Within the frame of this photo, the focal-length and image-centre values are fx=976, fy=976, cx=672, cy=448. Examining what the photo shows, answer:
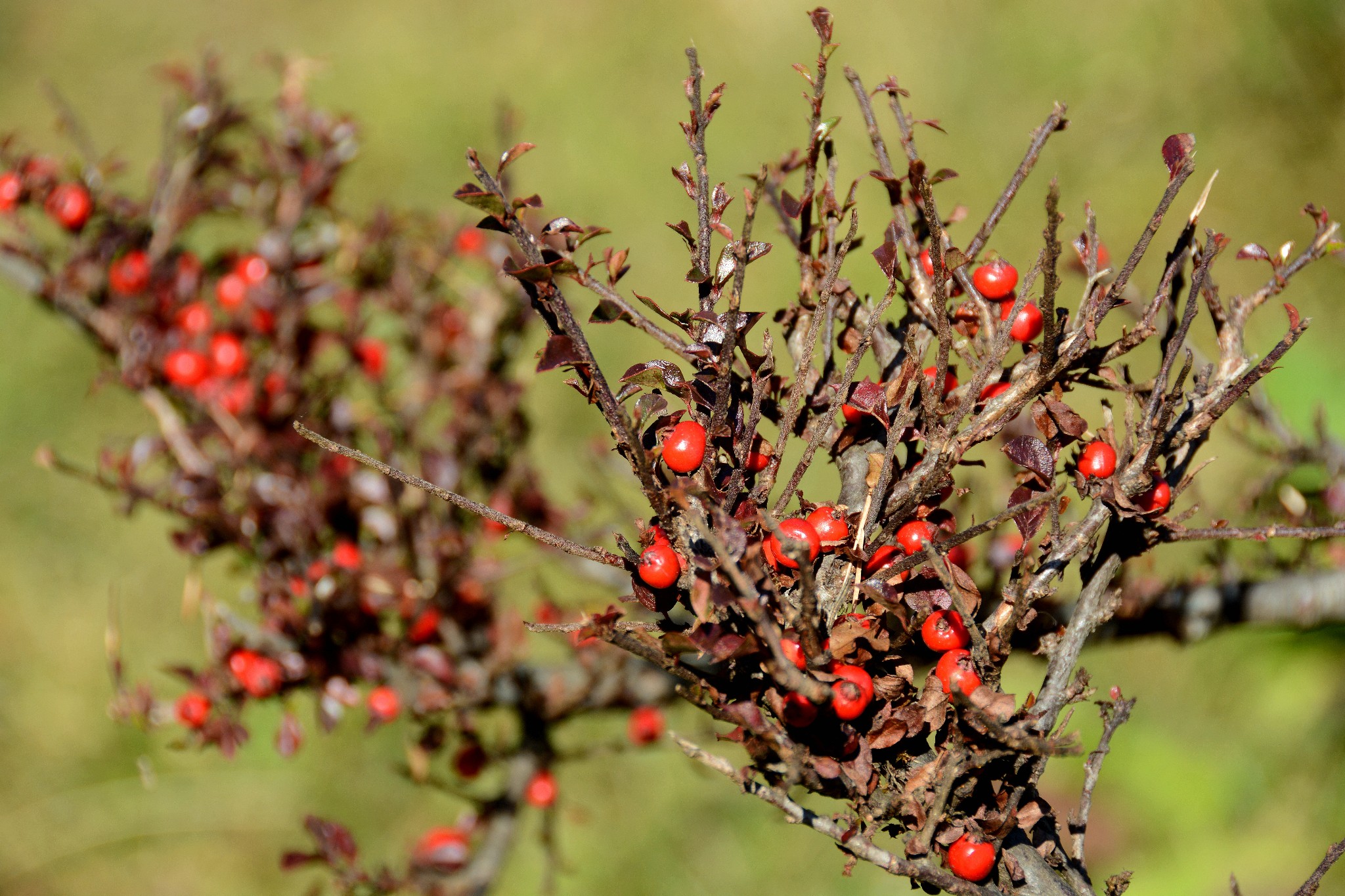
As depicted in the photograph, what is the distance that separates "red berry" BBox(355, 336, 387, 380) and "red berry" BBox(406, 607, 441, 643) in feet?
1.89

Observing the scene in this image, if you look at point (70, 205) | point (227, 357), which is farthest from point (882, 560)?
point (70, 205)

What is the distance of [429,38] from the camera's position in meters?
5.71

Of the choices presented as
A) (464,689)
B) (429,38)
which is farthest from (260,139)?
(429,38)

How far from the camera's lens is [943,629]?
3.29ft

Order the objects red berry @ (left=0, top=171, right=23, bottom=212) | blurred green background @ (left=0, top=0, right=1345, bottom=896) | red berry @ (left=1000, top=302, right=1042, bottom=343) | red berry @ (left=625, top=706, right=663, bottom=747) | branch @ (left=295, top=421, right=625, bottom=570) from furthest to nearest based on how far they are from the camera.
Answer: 1. blurred green background @ (left=0, top=0, right=1345, bottom=896)
2. red berry @ (left=625, top=706, right=663, bottom=747)
3. red berry @ (left=0, top=171, right=23, bottom=212)
4. red berry @ (left=1000, top=302, right=1042, bottom=343)
5. branch @ (left=295, top=421, right=625, bottom=570)

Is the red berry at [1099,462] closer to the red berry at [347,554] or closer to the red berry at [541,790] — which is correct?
the red berry at [347,554]

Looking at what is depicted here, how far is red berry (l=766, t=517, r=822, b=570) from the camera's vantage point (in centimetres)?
95

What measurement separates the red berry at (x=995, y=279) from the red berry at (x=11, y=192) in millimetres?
1941

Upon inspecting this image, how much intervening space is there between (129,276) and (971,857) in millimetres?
1991

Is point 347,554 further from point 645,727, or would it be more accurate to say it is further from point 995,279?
point 995,279

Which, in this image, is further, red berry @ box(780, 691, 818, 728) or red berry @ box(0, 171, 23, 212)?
red berry @ box(0, 171, 23, 212)

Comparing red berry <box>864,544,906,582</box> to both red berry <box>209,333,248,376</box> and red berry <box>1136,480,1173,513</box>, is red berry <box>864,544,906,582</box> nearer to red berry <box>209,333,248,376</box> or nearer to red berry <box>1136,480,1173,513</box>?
red berry <box>1136,480,1173,513</box>

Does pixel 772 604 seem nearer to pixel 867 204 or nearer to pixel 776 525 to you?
pixel 776 525

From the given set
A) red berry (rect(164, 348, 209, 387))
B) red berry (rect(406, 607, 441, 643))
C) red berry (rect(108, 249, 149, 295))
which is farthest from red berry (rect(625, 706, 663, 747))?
red berry (rect(108, 249, 149, 295))
